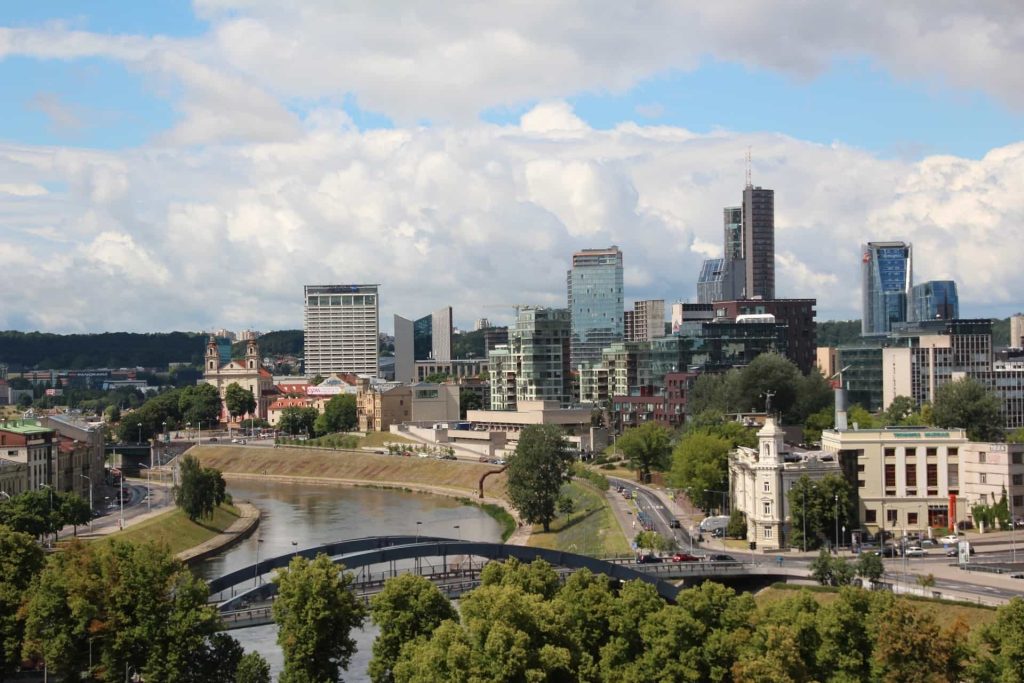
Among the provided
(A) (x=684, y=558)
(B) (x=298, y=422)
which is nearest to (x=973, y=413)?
(A) (x=684, y=558)

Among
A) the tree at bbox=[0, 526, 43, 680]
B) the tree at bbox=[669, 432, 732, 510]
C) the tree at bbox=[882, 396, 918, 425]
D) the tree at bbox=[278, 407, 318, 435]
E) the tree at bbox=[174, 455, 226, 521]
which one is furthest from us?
the tree at bbox=[278, 407, 318, 435]

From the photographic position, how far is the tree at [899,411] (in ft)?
356

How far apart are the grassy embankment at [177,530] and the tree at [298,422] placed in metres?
71.5

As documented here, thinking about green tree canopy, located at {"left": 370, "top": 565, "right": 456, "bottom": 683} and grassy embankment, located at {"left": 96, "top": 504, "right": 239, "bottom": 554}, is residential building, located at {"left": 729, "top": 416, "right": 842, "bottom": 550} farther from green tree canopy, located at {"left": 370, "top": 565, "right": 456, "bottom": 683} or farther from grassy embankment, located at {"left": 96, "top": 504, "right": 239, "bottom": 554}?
grassy embankment, located at {"left": 96, "top": 504, "right": 239, "bottom": 554}

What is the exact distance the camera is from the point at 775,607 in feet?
144

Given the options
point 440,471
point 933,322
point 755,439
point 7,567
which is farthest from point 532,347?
point 7,567

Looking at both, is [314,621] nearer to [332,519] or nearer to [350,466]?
[332,519]

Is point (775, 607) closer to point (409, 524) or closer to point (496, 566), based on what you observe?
point (496, 566)

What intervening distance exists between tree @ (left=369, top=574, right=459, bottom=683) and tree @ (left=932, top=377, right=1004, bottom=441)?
58.5m

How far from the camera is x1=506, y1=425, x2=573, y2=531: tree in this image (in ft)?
298

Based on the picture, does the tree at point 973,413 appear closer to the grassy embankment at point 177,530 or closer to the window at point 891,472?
the window at point 891,472

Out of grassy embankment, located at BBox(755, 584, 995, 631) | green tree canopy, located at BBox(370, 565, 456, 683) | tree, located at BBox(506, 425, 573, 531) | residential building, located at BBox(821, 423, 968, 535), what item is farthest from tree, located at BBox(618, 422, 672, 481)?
green tree canopy, located at BBox(370, 565, 456, 683)

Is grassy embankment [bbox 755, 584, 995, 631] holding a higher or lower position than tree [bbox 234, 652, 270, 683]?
higher

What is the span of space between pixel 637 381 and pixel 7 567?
109 m
